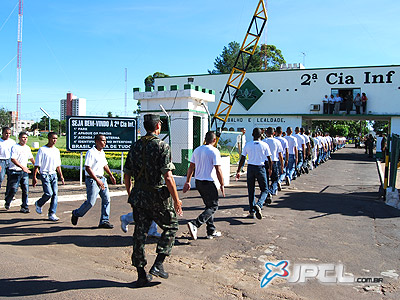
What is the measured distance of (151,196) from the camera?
4.12m

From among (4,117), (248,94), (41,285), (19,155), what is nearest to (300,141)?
(19,155)

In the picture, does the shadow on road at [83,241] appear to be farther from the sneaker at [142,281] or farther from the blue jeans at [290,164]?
the blue jeans at [290,164]

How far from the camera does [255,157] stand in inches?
292

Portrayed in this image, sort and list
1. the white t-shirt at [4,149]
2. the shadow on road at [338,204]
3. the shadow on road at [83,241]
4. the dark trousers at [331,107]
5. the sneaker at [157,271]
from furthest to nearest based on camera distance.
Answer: the dark trousers at [331,107]
the white t-shirt at [4,149]
the shadow on road at [338,204]
the shadow on road at [83,241]
the sneaker at [157,271]

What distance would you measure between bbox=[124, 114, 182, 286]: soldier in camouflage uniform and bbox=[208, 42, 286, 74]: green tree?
64.7 meters

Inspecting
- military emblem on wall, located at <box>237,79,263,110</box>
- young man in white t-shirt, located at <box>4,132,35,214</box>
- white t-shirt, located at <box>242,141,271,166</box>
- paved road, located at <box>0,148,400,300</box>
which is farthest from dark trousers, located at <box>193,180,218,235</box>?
military emblem on wall, located at <box>237,79,263,110</box>

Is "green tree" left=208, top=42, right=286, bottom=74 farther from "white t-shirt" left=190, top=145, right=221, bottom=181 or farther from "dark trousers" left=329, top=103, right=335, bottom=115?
"white t-shirt" left=190, top=145, right=221, bottom=181

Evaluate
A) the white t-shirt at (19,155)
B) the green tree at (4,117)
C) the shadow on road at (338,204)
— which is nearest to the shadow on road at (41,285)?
the white t-shirt at (19,155)

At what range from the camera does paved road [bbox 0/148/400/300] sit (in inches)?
160

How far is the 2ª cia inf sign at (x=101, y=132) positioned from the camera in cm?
1163

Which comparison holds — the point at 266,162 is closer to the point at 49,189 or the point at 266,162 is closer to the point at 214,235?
the point at 214,235

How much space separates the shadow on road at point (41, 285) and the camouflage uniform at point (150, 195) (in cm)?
49

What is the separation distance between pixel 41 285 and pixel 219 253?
2.44 metres

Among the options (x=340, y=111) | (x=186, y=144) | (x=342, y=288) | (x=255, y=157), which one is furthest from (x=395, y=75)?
(x=342, y=288)
